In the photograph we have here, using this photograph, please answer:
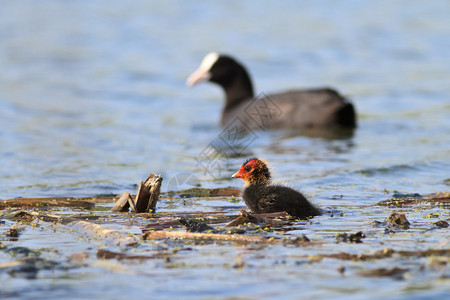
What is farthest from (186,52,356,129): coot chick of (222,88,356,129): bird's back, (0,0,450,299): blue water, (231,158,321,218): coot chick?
(231,158,321,218): coot chick

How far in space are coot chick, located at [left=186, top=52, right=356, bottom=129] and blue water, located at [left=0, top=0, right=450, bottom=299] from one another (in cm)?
48

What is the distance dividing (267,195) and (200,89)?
11874 millimetres

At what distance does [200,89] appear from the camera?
18.1 metres

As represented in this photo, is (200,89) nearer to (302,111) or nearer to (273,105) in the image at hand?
(273,105)

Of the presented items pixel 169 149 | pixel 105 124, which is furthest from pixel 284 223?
pixel 105 124

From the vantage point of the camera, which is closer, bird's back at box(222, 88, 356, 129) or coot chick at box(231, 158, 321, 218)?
coot chick at box(231, 158, 321, 218)

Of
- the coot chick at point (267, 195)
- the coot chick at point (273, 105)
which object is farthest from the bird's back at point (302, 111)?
the coot chick at point (267, 195)

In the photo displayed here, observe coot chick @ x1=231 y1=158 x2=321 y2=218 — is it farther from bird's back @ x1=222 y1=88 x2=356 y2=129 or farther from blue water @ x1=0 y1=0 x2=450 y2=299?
bird's back @ x1=222 y1=88 x2=356 y2=129

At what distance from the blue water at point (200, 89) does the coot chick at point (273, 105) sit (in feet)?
1.58

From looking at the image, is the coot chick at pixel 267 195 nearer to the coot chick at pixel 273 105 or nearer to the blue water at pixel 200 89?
the blue water at pixel 200 89

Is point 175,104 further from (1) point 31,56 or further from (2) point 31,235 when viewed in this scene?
(2) point 31,235

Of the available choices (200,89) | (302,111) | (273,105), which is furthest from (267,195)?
(200,89)

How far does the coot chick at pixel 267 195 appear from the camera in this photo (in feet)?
20.7

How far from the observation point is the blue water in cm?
924
